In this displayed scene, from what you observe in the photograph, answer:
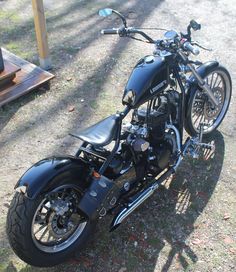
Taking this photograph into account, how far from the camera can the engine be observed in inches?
119

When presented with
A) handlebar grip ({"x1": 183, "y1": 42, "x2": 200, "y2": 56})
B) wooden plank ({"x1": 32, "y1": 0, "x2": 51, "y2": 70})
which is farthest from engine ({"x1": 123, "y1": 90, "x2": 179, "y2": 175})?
wooden plank ({"x1": 32, "y1": 0, "x2": 51, "y2": 70})

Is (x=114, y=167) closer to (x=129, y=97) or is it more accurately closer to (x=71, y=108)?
(x=129, y=97)

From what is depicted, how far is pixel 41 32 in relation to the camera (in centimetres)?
483

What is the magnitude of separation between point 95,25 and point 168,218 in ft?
12.7

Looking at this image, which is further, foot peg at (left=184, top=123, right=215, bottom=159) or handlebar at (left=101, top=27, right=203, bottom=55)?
foot peg at (left=184, top=123, right=215, bottom=159)

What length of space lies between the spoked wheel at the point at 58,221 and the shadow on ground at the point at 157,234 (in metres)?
0.20

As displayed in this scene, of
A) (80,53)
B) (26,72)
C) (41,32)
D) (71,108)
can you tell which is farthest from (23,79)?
(80,53)

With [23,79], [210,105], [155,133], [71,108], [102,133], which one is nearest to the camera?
[102,133]

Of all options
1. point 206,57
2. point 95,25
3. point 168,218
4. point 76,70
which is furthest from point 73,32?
point 168,218

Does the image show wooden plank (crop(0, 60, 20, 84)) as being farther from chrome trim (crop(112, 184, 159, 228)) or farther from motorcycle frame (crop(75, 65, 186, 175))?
chrome trim (crop(112, 184, 159, 228))

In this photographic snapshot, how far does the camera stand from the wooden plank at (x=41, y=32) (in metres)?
4.63

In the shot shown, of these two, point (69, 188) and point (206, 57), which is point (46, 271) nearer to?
point (69, 188)

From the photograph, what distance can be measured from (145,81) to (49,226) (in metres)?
1.22

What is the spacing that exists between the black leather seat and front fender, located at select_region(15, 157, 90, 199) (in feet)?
0.67
